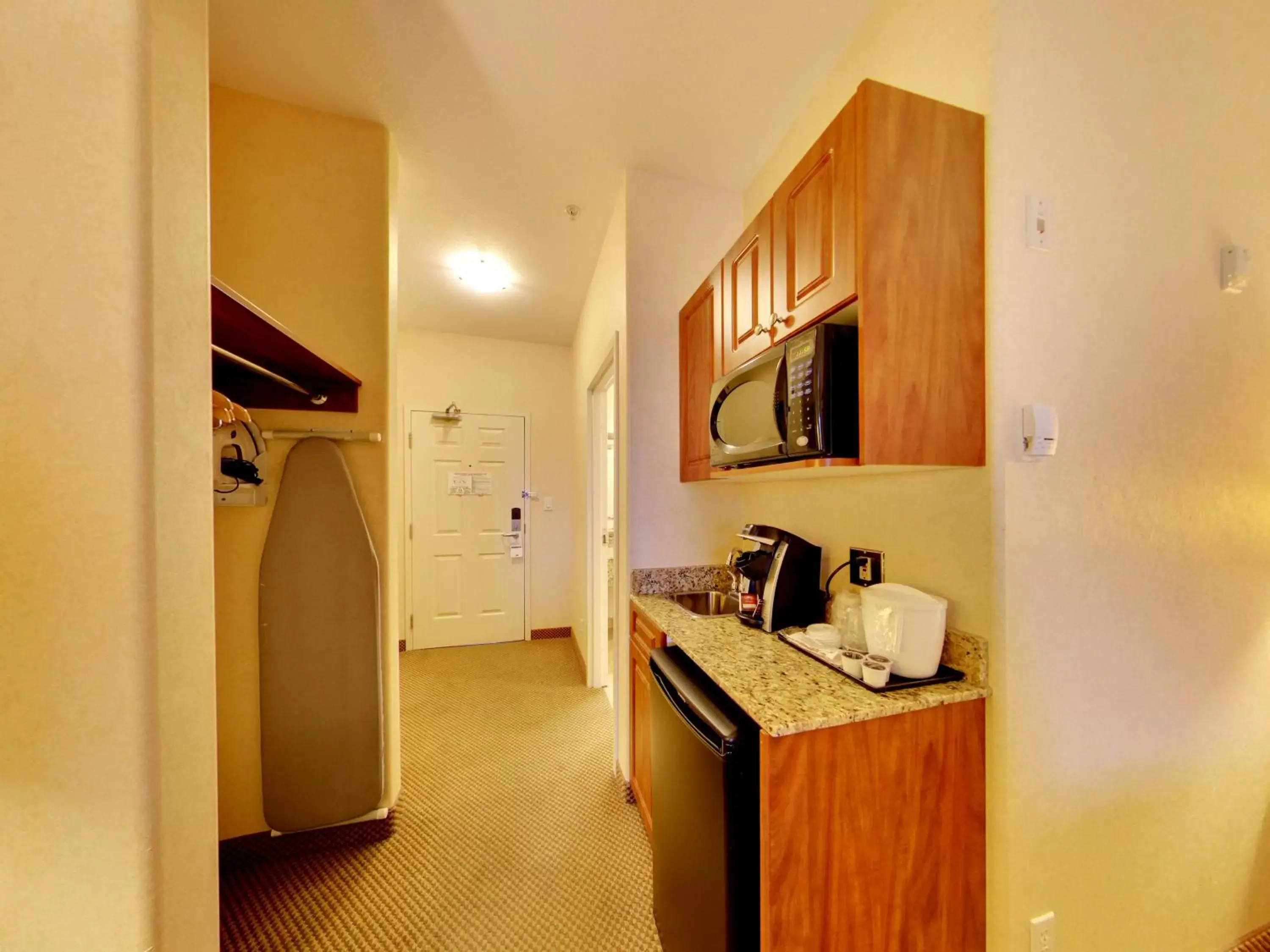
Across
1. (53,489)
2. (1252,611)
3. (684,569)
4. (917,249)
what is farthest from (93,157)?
(1252,611)

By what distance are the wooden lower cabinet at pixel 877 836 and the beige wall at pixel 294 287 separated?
152 centimetres

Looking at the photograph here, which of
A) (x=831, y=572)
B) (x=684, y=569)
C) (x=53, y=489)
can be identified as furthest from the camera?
(x=684, y=569)

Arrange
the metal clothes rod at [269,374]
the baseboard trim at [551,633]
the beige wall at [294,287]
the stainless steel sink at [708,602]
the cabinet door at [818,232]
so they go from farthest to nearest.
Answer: the baseboard trim at [551,633] → the stainless steel sink at [708,602] → the beige wall at [294,287] → the metal clothes rod at [269,374] → the cabinet door at [818,232]

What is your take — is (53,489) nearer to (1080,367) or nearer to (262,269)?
(262,269)

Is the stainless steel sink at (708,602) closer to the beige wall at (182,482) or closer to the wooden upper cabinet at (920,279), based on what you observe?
the wooden upper cabinet at (920,279)

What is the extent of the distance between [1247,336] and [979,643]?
4.08 feet

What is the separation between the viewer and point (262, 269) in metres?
1.57

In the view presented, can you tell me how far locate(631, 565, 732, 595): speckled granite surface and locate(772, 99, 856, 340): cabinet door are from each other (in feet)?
3.65

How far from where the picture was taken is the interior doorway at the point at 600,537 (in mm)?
2941

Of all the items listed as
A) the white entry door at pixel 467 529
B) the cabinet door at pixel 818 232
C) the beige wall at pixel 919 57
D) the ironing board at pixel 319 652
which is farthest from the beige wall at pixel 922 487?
the white entry door at pixel 467 529

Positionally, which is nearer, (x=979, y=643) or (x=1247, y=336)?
(x=979, y=643)

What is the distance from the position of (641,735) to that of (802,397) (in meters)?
1.46

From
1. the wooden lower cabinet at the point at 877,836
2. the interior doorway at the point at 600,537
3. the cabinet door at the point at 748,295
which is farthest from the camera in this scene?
the interior doorway at the point at 600,537

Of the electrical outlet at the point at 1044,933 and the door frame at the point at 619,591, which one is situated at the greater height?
the door frame at the point at 619,591
